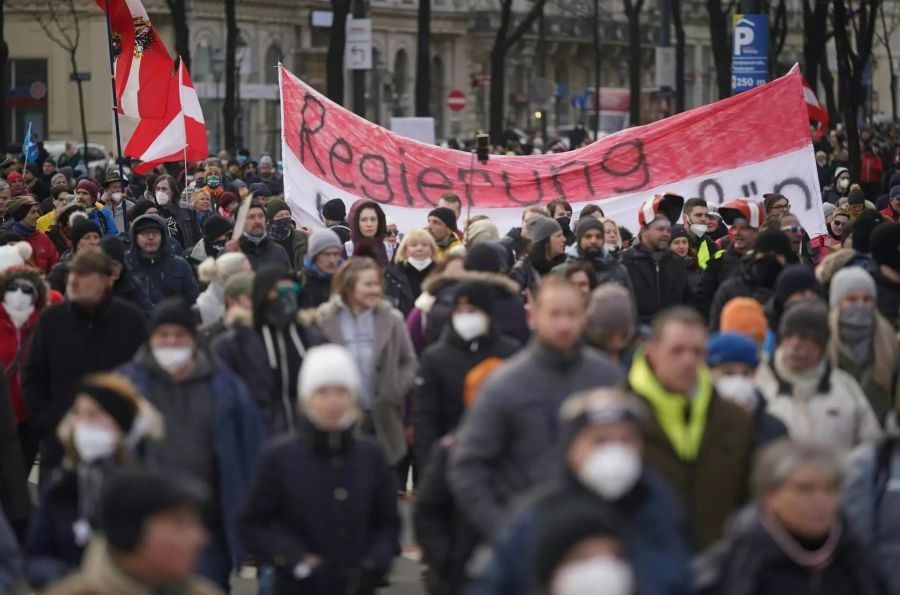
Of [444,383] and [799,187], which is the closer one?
[444,383]

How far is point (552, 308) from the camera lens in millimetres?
6617

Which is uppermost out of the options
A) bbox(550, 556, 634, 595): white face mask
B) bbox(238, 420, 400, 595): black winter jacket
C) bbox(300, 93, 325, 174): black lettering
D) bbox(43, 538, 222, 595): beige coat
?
bbox(300, 93, 325, 174): black lettering

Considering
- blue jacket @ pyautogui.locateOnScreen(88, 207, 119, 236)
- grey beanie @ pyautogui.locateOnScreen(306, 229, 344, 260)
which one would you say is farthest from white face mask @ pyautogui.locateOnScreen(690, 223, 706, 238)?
blue jacket @ pyautogui.locateOnScreen(88, 207, 119, 236)

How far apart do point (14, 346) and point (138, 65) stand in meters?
10.1

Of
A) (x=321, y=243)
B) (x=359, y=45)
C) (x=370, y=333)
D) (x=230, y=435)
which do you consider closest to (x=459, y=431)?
(x=230, y=435)

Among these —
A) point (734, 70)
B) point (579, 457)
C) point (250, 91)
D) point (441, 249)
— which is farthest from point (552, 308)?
point (250, 91)

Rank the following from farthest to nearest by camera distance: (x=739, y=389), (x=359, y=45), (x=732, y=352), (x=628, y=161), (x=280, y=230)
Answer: (x=359, y=45)
(x=628, y=161)
(x=280, y=230)
(x=732, y=352)
(x=739, y=389)

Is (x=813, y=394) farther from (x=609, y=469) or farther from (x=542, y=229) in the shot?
(x=542, y=229)

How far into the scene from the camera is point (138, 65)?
19922 millimetres

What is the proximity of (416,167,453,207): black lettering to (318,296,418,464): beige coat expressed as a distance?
26.2ft

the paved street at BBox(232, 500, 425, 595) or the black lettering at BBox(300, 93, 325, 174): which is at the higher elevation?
the black lettering at BBox(300, 93, 325, 174)

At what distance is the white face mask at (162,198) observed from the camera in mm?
18359

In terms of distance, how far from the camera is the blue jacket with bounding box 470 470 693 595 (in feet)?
16.6

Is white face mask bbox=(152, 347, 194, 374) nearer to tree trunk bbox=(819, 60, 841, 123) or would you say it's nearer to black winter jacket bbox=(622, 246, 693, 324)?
black winter jacket bbox=(622, 246, 693, 324)
